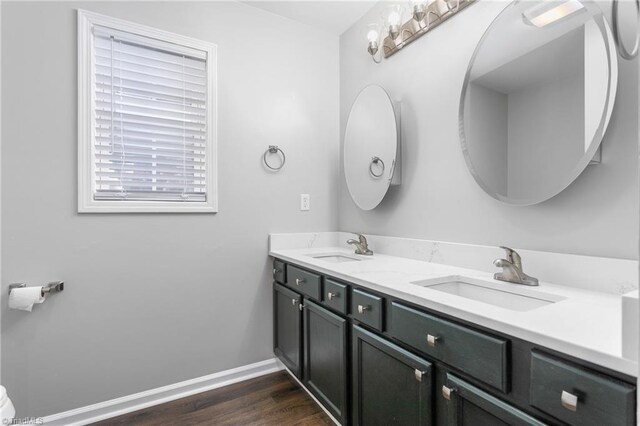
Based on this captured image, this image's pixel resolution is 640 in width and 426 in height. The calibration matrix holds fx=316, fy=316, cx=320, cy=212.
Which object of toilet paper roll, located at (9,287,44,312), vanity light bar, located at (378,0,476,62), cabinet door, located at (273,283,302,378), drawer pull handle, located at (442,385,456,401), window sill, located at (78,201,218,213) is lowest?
cabinet door, located at (273,283,302,378)

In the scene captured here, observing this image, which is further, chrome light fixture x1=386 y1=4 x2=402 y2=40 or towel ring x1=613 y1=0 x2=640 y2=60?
chrome light fixture x1=386 y1=4 x2=402 y2=40

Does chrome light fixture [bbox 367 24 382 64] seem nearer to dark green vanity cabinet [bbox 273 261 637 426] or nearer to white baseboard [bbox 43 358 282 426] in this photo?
dark green vanity cabinet [bbox 273 261 637 426]

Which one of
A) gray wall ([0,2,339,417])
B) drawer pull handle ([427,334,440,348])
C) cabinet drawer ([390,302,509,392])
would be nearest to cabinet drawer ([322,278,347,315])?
cabinet drawer ([390,302,509,392])

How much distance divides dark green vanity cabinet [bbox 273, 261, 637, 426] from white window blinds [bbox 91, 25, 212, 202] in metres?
0.99

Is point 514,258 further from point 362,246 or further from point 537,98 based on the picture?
point 362,246

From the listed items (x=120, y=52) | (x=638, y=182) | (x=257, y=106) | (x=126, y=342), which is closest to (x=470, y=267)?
(x=638, y=182)

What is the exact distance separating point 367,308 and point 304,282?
0.57 m

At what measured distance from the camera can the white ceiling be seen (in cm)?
215

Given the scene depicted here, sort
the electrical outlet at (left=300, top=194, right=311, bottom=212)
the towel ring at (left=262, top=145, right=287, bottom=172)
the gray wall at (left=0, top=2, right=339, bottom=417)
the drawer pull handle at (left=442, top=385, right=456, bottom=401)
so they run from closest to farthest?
the drawer pull handle at (left=442, top=385, right=456, bottom=401) < the gray wall at (left=0, top=2, right=339, bottom=417) < the towel ring at (left=262, top=145, right=287, bottom=172) < the electrical outlet at (left=300, top=194, right=311, bottom=212)

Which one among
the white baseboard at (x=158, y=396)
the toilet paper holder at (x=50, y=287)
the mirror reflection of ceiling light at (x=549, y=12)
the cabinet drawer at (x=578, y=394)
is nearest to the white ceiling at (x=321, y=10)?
the mirror reflection of ceiling light at (x=549, y=12)

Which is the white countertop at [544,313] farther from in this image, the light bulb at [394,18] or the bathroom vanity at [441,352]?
the light bulb at [394,18]

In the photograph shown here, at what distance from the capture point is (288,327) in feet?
6.66

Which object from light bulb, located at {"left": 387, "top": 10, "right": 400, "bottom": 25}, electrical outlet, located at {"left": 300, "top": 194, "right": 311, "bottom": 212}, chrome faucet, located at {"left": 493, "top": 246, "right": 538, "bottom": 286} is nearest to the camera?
chrome faucet, located at {"left": 493, "top": 246, "right": 538, "bottom": 286}

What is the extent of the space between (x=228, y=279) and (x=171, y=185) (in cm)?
70
